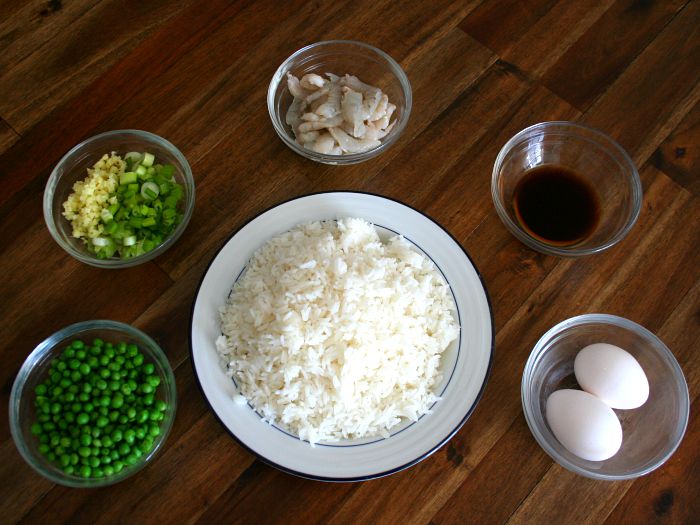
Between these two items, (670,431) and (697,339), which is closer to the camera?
(670,431)

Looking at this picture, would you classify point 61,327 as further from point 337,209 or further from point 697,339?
point 697,339

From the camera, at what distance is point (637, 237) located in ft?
7.06

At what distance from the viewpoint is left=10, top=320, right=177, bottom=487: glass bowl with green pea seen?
1.69m

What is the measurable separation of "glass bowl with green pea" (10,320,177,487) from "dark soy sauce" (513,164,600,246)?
1.33m

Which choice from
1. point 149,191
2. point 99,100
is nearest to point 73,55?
point 99,100

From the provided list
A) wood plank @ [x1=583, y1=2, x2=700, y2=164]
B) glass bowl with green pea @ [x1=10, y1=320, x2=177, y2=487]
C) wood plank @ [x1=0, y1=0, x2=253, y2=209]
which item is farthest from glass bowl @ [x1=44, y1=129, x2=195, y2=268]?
wood plank @ [x1=583, y1=2, x2=700, y2=164]

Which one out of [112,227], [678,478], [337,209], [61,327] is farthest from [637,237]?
[61,327]

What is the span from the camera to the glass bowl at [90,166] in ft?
6.33

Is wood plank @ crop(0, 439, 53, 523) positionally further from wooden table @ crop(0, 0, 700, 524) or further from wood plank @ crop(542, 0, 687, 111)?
wood plank @ crop(542, 0, 687, 111)

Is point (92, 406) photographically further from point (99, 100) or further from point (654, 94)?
point (654, 94)

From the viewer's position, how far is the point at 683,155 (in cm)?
227

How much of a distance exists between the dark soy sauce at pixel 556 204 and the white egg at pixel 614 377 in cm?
41

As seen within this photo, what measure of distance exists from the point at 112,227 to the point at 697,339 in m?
2.03

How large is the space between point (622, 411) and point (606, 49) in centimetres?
147
